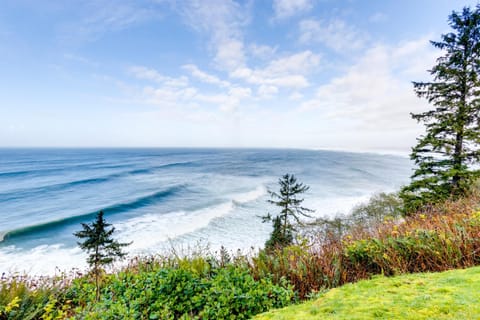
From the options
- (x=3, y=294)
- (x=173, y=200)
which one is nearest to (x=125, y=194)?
(x=173, y=200)

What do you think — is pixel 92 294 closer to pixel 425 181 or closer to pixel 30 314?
pixel 30 314

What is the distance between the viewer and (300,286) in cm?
314

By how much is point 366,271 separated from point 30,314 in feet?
15.9

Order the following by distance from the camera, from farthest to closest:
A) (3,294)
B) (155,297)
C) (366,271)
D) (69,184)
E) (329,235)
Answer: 1. (69,184)
2. (329,235)
3. (366,271)
4. (3,294)
5. (155,297)

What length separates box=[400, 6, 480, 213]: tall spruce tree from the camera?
9.34m

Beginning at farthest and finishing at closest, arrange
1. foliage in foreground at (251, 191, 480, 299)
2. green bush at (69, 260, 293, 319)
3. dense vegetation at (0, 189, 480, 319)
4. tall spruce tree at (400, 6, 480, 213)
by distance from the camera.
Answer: tall spruce tree at (400, 6, 480, 213) → foliage in foreground at (251, 191, 480, 299) → dense vegetation at (0, 189, 480, 319) → green bush at (69, 260, 293, 319)

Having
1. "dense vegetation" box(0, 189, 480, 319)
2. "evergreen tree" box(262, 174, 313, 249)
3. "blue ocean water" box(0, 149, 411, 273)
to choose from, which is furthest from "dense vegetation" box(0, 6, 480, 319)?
"evergreen tree" box(262, 174, 313, 249)

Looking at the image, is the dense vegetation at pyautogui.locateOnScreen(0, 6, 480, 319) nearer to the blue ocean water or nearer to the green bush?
the green bush

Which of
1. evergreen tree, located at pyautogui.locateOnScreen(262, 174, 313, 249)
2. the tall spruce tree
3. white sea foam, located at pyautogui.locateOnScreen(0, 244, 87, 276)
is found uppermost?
the tall spruce tree

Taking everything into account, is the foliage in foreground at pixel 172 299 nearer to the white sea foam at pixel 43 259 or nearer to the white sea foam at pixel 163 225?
the white sea foam at pixel 43 259

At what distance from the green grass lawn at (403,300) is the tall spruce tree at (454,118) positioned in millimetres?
8967

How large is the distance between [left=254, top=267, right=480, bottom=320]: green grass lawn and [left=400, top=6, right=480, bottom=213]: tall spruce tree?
8.97 meters

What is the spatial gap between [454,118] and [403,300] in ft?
38.2

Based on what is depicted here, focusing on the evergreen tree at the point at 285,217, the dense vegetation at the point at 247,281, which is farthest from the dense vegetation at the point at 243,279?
the evergreen tree at the point at 285,217
